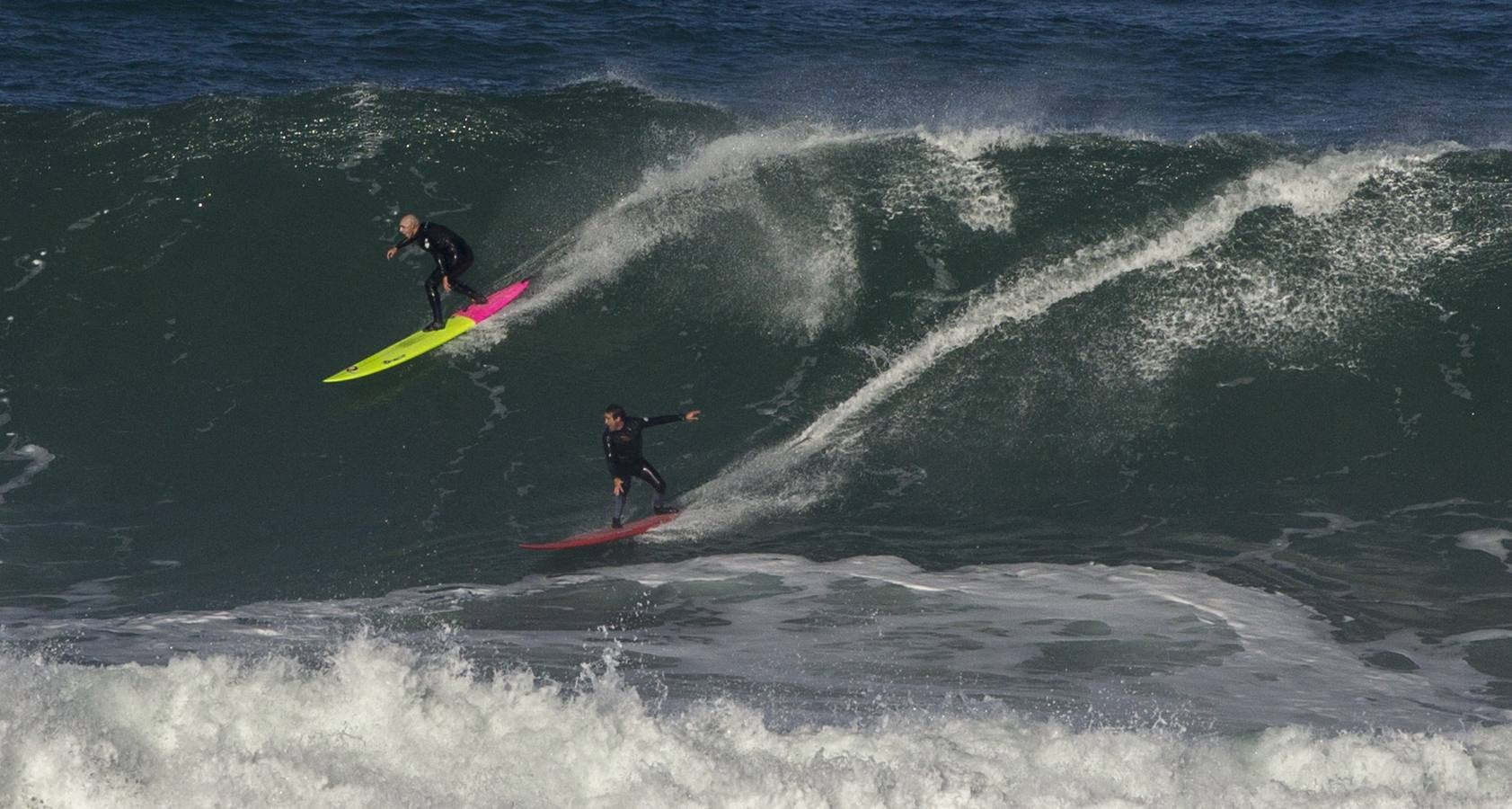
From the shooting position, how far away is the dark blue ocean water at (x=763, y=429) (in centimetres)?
805

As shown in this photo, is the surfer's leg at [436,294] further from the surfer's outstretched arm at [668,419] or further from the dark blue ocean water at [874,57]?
the dark blue ocean water at [874,57]

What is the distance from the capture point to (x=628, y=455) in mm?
12812

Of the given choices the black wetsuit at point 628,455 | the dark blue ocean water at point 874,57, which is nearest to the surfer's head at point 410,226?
the black wetsuit at point 628,455

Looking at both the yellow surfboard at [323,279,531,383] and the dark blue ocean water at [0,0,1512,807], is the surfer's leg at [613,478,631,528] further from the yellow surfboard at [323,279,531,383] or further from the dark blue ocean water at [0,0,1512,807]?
the yellow surfboard at [323,279,531,383]

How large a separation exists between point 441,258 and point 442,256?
0.03 m

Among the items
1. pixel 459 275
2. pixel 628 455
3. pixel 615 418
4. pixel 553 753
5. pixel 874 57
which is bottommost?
pixel 553 753

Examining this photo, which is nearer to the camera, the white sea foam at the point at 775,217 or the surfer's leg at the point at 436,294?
the surfer's leg at the point at 436,294

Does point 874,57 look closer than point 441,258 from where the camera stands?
No

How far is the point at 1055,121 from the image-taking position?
21094 millimetres

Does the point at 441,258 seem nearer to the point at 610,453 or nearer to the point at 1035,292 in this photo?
the point at 610,453

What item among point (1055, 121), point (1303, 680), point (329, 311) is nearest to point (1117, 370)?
point (1303, 680)

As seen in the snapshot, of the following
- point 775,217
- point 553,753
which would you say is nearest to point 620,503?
point 553,753

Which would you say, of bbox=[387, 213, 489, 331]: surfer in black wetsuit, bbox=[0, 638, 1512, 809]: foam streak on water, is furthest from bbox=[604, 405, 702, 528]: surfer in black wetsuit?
bbox=[0, 638, 1512, 809]: foam streak on water

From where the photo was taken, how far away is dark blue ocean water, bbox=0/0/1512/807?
8.05 m
